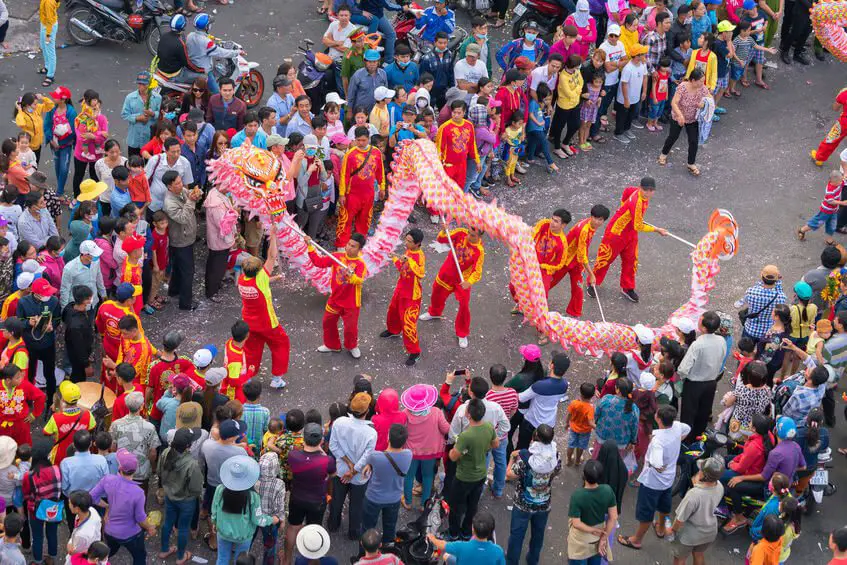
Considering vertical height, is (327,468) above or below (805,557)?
above

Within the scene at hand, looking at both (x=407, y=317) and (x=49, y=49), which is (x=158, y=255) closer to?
(x=407, y=317)

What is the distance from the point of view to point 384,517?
9516 millimetres

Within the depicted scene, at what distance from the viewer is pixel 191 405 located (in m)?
9.16

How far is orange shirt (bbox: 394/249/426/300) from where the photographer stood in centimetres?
1142

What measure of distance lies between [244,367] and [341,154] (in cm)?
369

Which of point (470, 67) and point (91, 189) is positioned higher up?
point (470, 67)

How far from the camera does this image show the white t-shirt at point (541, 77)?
584 inches

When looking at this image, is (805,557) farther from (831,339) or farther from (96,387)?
(96,387)

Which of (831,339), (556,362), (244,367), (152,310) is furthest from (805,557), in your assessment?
(152,310)

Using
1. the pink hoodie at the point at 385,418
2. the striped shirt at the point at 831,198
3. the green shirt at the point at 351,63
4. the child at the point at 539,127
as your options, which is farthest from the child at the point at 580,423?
the green shirt at the point at 351,63

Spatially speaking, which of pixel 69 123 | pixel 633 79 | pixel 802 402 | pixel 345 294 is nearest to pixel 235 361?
pixel 345 294

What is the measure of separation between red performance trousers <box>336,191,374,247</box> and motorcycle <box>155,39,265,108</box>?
2.57 metres

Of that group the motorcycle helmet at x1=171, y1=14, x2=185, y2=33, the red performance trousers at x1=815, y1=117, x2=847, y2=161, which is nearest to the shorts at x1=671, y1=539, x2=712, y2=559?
the red performance trousers at x1=815, y1=117, x2=847, y2=161

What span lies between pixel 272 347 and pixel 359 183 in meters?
2.50
